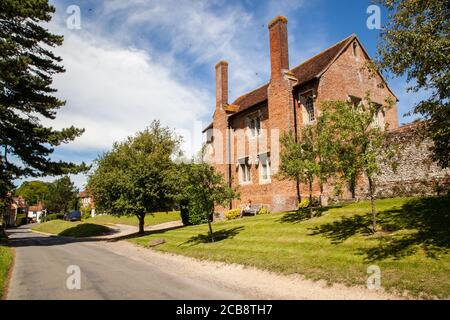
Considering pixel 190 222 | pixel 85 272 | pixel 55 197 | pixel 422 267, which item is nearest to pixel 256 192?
pixel 190 222

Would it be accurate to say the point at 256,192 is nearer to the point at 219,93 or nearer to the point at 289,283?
the point at 219,93

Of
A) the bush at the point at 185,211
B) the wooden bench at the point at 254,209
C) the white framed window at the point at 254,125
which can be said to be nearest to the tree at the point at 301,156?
the wooden bench at the point at 254,209

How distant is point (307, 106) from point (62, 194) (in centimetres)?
6912

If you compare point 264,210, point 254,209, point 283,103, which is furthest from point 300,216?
point 283,103

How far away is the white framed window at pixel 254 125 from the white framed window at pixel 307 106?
5009 mm

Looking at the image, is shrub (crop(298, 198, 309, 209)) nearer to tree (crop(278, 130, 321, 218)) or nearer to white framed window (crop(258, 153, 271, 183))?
tree (crop(278, 130, 321, 218))

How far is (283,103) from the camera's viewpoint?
2514cm

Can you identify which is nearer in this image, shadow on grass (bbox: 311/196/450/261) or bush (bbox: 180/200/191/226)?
shadow on grass (bbox: 311/196/450/261)

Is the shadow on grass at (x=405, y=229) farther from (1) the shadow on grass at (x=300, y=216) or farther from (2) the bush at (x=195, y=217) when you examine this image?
(2) the bush at (x=195, y=217)

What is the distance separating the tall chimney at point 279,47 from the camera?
1005 inches

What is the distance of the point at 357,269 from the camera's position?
923 centimetres

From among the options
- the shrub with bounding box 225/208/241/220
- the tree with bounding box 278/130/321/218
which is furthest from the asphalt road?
the shrub with bounding box 225/208/241/220

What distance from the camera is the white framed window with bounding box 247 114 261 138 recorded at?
2929cm
